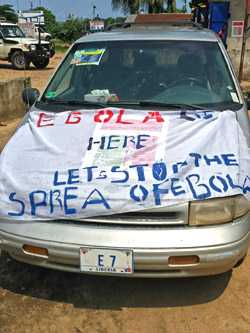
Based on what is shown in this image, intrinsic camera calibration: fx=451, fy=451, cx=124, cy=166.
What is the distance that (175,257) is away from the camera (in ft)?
8.26

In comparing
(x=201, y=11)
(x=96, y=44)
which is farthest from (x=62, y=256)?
(x=201, y=11)

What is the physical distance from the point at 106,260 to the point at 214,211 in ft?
2.21

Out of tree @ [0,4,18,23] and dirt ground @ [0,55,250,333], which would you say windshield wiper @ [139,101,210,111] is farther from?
A: tree @ [0,4,18,23]

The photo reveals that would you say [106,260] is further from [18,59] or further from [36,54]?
[18,59]

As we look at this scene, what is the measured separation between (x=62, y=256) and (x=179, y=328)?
83cm

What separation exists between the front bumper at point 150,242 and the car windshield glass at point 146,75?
4.23ft

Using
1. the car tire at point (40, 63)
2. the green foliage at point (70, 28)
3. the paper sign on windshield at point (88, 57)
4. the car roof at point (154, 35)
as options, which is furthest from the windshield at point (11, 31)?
the green foliage at point (70, 28)

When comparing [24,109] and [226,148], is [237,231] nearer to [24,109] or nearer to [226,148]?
[226,148]

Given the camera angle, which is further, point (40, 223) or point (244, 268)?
point (244, 268)

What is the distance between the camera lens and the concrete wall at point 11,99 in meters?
7.98

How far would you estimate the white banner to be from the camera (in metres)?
2.60

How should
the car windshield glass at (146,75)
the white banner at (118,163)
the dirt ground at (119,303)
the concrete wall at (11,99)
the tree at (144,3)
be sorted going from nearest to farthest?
the white banner at (118,163) < the dirt ground at (119,303) < the car windshield glass at (146,75) < the concrete wall at (11,99) < the tree at (144,3)

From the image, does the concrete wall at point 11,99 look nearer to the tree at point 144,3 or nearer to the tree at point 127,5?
the tree at point 144,3

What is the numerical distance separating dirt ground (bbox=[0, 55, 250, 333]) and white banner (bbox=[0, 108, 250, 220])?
2.17 feet
